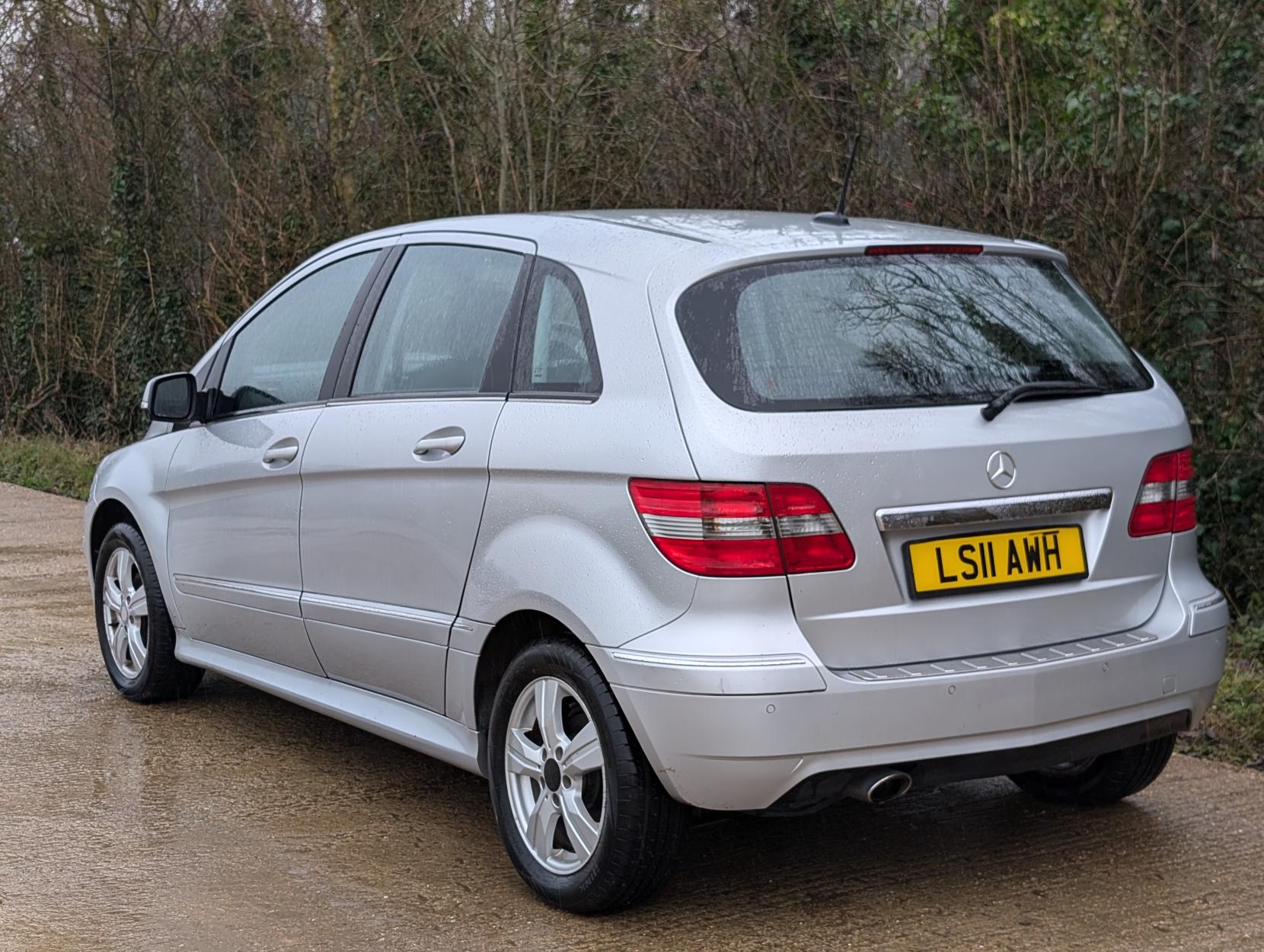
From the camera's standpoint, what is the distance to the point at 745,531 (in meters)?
3.72

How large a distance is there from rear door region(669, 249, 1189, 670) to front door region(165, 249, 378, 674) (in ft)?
5.76

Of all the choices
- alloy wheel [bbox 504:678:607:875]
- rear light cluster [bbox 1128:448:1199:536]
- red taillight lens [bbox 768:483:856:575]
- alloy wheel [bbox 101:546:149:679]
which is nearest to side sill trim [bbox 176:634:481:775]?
alloy wheel [bbox 504:678:607:875]

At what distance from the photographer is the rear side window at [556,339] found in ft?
13.8

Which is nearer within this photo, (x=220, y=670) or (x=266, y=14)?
(x=220, y=670)

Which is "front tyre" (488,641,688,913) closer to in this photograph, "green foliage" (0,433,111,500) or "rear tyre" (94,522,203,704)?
"rear tyre" (94,522,203,704)

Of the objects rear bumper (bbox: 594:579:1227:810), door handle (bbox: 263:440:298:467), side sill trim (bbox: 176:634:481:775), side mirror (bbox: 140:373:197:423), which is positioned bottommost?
side sill trim (bbox: 176:634:481:775)

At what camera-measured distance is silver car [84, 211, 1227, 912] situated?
3746 mm

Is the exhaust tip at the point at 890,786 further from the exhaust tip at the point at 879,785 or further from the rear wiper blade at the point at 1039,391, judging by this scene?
the rear wiper blade at the point at 1039,391

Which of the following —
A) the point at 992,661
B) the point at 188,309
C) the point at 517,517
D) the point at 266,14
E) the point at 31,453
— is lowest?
the point at 31,453

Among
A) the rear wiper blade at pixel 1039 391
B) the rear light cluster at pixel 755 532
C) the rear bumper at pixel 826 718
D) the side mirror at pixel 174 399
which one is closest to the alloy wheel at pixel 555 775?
the rear bumper at pixel 826 718

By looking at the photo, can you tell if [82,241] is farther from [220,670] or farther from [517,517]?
[517,517]

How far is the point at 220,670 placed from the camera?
5832 millimetres

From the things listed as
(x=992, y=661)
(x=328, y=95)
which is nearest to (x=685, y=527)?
(x=992, y=661)

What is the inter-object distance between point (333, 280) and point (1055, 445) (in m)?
2.56
